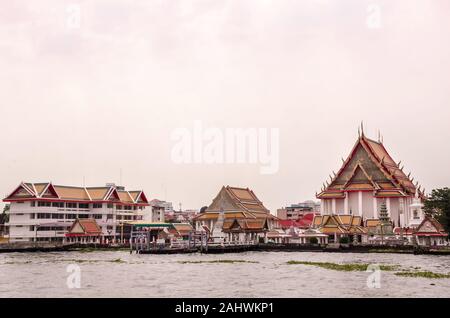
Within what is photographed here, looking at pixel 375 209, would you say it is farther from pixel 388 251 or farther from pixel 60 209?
pixel 60 209

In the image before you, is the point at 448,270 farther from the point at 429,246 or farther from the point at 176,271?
the point at 429,246

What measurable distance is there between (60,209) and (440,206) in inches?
2109

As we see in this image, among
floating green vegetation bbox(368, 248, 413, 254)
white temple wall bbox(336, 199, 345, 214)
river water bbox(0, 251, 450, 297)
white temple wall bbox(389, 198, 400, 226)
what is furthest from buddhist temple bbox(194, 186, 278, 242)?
river water bbox(0, 251, 450, 297)

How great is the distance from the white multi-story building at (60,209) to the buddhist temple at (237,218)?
12983mm

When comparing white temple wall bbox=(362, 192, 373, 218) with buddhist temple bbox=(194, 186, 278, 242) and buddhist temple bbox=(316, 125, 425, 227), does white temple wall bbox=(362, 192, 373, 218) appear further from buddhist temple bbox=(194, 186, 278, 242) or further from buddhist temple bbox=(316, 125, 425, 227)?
buddhist temple bbox=(194, 186, 278, 242)

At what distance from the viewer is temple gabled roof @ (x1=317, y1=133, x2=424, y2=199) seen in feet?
302

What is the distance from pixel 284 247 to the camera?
79.9 meters

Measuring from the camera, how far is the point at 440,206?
75188 millimetres

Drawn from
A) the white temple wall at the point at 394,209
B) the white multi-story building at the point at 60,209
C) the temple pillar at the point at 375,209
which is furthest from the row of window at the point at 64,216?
the white temple wall at the point at 394,209

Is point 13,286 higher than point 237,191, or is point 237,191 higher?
point 237,191

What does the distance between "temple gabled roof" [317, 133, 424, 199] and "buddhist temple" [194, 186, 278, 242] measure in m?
10.9

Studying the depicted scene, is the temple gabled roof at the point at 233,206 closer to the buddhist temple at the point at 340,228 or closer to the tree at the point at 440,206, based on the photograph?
the buddhist temple at the point at 340,228
